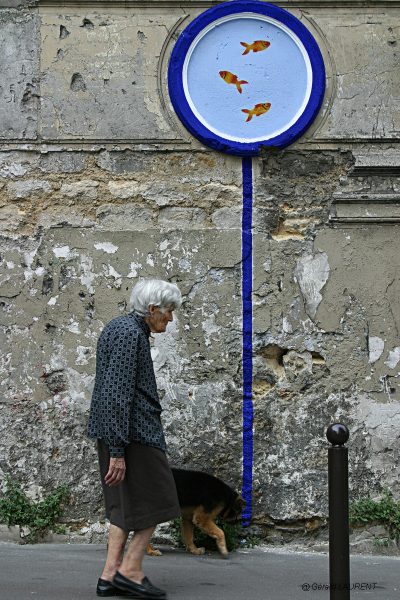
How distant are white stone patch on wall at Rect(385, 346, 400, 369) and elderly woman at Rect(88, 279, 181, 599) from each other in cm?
181

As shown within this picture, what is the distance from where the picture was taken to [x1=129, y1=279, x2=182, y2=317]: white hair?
460 cm

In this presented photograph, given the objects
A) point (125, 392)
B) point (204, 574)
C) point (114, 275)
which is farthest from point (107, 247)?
point (204, 574)

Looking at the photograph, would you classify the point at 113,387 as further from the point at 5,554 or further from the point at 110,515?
the point at 5,554

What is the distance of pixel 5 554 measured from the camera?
5.44 metres

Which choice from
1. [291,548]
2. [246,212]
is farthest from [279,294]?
[291,548]

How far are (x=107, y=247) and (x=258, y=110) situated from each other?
1228 mm

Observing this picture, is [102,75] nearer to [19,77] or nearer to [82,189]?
[19,77]

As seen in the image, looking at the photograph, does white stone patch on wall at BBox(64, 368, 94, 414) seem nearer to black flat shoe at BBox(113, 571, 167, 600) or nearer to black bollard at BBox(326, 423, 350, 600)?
black flat shoe at BBox(113, 571, 167, 600)

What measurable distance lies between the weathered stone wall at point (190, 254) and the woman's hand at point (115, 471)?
4.73 ft

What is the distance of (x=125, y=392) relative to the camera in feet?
14.5

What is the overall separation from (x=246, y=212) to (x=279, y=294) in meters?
0.53

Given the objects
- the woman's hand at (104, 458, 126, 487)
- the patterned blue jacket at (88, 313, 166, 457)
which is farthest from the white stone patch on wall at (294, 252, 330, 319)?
the woman's hand at (104, 458, 126, 487)

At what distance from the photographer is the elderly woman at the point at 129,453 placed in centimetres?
441

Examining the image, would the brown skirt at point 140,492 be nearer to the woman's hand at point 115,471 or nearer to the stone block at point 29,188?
the woman's hand at point 115,471
